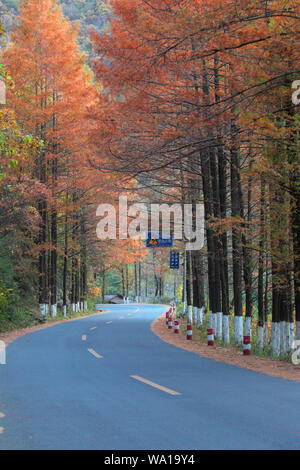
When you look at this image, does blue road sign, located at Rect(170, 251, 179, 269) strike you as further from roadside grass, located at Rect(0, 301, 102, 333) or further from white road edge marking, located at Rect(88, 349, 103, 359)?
white road edge marking, located at Rect(88, 349, 103, 359)

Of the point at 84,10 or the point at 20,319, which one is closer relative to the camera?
the point at 20,319

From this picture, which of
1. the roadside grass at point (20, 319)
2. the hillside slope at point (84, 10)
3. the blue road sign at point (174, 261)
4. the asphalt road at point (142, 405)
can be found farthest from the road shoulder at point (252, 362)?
the hillside slope at point (84, 10)

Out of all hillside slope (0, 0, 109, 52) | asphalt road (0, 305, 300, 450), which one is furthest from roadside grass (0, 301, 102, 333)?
hillside slope (0, 0, 109, 52)

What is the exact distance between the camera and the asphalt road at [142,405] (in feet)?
18.6

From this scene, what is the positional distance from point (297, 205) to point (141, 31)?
5897 mm

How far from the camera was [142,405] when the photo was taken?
24.7 feet

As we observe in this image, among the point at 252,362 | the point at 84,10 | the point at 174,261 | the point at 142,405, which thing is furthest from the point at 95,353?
→ the point at 84,10

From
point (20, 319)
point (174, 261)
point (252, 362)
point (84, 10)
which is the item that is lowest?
point (20, 319)

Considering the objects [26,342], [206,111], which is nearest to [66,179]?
[26,342]

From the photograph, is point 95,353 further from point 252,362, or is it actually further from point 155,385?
point 155,385

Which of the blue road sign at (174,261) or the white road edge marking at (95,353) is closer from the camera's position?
the white road edge marking at (95,353)

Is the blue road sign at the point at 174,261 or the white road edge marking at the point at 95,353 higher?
the blue road sign at the point at 174,261

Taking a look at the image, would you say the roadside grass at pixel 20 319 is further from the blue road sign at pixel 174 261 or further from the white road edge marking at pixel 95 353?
the blue road sign at pixel 174 261
